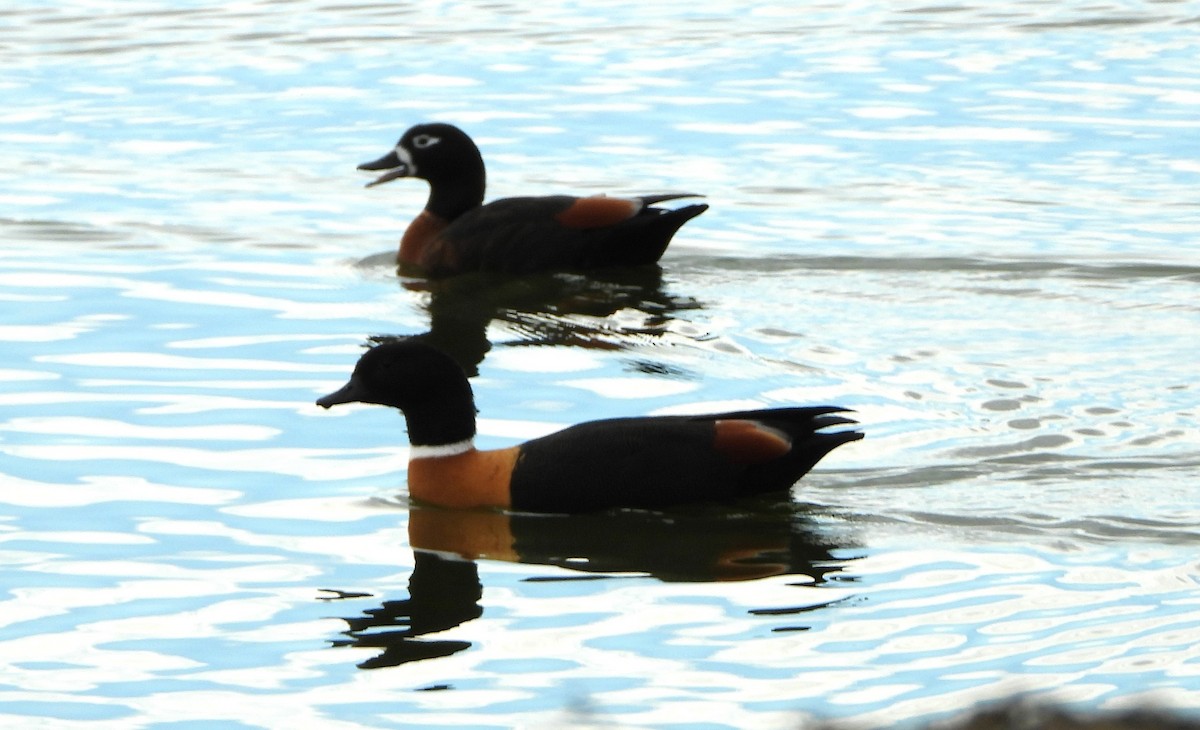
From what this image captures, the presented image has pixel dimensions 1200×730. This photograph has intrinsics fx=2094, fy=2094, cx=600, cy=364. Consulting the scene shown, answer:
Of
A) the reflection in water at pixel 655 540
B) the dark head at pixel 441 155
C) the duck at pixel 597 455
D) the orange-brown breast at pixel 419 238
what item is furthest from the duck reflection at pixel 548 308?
the reflection in water at pixel 655 540

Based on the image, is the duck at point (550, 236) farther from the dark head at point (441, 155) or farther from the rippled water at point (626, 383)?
the dark head at point (441, 155)

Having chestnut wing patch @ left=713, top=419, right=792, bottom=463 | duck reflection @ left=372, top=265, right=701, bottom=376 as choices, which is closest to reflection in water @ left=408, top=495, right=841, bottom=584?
chestnut wing patch @ left=713, top=419, right=792, bottom=463

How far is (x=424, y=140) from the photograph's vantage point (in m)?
14.5

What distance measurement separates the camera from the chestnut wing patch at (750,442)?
8.57 m

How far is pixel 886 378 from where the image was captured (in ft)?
35.4

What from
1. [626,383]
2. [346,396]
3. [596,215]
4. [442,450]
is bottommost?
[626,383]

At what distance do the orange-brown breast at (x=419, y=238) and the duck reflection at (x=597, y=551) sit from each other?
5.26 meters

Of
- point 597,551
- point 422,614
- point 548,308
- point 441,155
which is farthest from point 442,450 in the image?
point 441,155

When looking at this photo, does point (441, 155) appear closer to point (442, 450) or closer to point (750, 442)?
point (442, 450)

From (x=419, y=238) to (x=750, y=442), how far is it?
5.93 metres

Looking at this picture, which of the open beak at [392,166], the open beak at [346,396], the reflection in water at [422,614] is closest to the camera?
the reflection in water at [422,614]

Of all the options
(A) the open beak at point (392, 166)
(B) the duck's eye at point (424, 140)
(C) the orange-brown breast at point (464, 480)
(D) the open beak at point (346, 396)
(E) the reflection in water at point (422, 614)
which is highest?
(B) the duck's eye at point (424, 140)

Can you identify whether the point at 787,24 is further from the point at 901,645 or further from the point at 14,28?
the point at 901,645

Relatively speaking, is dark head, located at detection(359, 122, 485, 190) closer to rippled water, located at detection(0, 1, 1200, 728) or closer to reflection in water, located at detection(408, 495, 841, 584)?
rippled water, located at detection(0, 1, 1200, 728)
